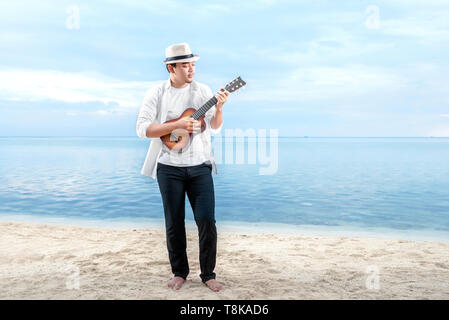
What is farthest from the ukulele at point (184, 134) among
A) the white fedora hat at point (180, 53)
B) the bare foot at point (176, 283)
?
the bare foot at point (176, 283)

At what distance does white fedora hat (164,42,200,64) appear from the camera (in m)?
3.40

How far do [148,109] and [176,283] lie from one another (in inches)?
65.8

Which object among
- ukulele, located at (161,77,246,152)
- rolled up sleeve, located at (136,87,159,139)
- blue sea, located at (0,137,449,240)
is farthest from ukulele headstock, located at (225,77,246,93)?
blue sea, located at (0,137,449,240)

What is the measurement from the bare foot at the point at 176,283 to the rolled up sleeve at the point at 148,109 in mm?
1418

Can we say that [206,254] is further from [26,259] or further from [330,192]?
[330,192]

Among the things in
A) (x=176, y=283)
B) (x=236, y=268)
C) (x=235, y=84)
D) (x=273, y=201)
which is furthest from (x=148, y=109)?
(x=273, y=201)

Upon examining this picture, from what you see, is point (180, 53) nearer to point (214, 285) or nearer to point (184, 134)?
point (184, 134)

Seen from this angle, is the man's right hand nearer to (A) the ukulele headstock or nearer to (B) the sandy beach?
(A) the ukulele headstock

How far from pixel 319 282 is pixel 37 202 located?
11266 mm

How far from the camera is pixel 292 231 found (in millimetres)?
8562

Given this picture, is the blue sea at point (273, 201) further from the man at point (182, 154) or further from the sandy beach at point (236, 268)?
the man at point (182, 154)

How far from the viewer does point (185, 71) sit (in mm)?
3459

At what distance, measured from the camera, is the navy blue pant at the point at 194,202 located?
3.51 metres

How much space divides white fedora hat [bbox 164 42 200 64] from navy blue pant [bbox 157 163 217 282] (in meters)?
0.96
